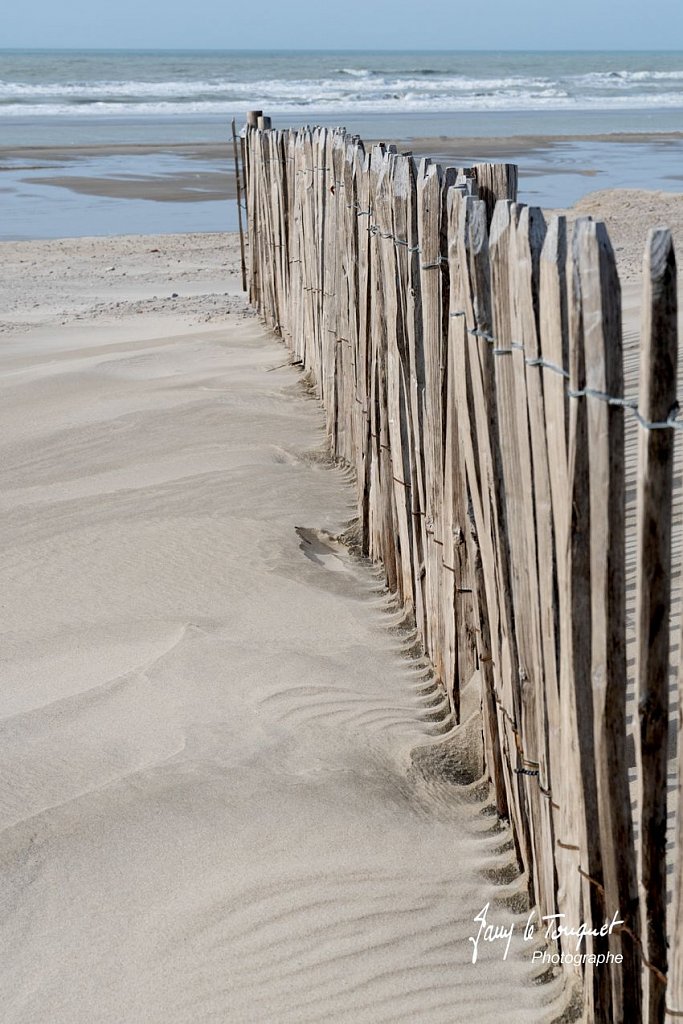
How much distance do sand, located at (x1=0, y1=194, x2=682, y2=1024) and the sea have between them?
365 inches

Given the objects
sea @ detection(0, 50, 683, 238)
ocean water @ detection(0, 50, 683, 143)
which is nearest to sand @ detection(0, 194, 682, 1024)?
sea @ detection(0, 50, 683, 238)

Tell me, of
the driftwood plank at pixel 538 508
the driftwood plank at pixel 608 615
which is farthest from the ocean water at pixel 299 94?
the driftwood plank at pixel 608 615

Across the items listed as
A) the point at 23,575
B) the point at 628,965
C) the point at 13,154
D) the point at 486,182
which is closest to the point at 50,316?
the point at 23,575

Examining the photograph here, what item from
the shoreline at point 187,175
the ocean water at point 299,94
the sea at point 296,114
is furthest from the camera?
the ocean water at point 299,94

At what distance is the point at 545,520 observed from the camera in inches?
72.8

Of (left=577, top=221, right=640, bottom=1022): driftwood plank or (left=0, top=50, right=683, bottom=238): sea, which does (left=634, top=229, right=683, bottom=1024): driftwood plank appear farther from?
(left=0, top=50, right=683, bottom=238): sea

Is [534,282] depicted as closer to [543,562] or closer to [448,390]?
[543,562]

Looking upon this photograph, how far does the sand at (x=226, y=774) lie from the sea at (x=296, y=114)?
9271 mm

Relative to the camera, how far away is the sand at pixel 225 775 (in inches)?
81.0

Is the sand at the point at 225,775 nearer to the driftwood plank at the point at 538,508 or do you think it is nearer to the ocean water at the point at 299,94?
the driftwood plank at the point at 538,508

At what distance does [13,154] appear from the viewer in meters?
20.8

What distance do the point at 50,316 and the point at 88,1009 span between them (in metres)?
7.52

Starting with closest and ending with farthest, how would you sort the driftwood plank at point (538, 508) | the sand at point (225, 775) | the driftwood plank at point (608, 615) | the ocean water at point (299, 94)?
the driftwood plank at point (608, 615) < the driftwood plank at point (538, 508) < the sand at point (225, 775) < the ocean water at point (299, 94)

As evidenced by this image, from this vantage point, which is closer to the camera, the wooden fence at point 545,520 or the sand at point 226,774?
the wooden fence at point 545,520
